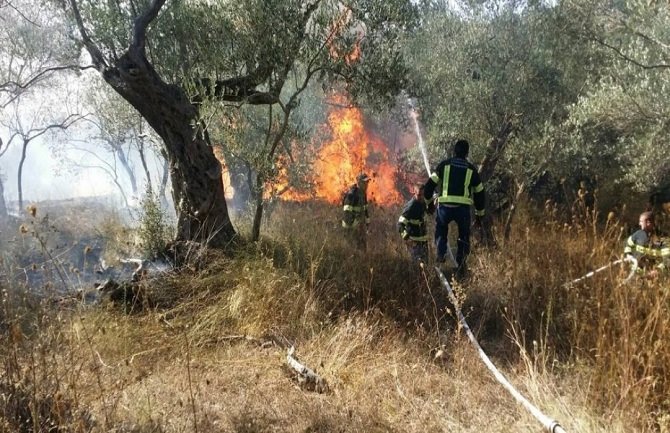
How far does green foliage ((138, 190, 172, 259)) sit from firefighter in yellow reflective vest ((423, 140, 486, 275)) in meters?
4.20

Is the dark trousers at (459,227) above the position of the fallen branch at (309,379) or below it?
above

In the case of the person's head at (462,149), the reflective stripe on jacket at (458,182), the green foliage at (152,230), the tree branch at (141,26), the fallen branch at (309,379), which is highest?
the tree branch at (141,26)

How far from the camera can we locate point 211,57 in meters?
7.27

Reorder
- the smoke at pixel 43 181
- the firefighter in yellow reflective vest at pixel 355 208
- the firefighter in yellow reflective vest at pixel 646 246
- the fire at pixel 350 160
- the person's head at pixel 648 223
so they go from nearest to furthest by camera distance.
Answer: the firefighter in yellow reflective vest at pixel 646 246
the person's head at pixel 648 223
the firefighter in yellow reflective vest at pixel 355 208
the fire at pixel 350 160
the smoke at pixel 43 181

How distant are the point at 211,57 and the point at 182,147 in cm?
163

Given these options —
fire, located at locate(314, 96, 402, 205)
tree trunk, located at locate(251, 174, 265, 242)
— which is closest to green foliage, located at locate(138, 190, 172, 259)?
tree trunk, located at locate(251, 174, 265, 242)

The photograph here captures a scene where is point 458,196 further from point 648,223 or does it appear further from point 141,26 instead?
point 141,26

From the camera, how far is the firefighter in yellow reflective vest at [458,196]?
650cm

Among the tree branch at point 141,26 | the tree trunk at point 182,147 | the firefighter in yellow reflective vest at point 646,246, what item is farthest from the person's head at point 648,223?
the tree branch at point 141,26

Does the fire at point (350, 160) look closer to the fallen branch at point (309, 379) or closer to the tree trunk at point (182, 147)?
the tree trunk at point (182, 147)

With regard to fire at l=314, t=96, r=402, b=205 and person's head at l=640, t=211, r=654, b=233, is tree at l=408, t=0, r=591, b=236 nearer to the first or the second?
person's head at l=640, t=211, r=654, b=233

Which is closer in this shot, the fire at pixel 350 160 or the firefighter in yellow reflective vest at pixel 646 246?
the firefighter in yellow reflective vest at pixel 646 246

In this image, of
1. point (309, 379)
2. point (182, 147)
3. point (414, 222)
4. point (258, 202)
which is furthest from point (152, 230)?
point (309, 379)

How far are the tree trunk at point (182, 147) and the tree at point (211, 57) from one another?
0.6 inches
